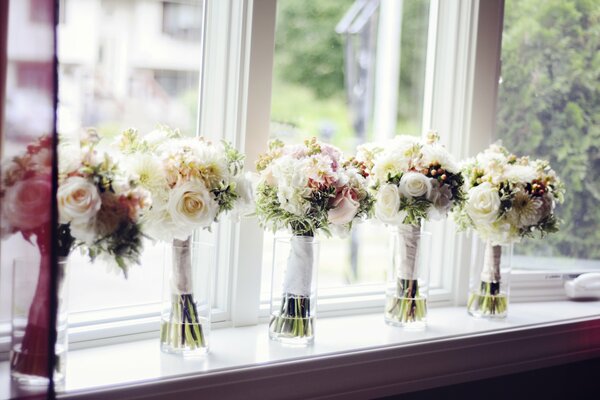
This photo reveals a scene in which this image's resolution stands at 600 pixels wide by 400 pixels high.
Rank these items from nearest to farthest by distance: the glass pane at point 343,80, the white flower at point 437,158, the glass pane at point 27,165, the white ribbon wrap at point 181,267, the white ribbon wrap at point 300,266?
the glass pane at point 27,165, the white ribbon wrap at point 181,267, the white ribbon wrap at point 300,266, the white flower at point 437,158, the glass pane at point 343,80

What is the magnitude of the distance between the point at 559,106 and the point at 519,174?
653mm

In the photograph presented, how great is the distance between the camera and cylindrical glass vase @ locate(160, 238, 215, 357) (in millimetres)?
1659

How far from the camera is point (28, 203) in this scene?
48.3 inches

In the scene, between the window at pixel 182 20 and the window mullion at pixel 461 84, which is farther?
the window mullion at pixel 461 84

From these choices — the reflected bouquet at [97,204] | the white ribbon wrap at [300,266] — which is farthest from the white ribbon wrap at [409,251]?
the reflected bouquet at [97,204]

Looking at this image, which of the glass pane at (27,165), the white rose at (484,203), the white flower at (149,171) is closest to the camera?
the glass pane at (27,165)

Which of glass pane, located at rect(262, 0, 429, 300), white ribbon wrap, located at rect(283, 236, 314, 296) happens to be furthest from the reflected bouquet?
glass pane, located at rect(262, 0, 429, 300)

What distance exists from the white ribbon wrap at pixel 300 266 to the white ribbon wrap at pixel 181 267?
0.87 feet

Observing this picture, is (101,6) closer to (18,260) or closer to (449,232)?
(18,260)

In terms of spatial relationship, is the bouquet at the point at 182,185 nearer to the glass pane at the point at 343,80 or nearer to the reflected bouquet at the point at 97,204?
the reflected bouquet at the point at 97,204

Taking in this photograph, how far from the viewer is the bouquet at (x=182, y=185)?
5.07ft

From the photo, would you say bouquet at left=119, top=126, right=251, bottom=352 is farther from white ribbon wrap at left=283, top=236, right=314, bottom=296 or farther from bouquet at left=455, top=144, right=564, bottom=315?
bouquet at left=455, top=144, right=564, bottom=315

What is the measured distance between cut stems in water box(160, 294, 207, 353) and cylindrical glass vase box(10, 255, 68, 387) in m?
0.39

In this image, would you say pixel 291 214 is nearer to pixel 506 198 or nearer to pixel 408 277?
pixel 408 277
